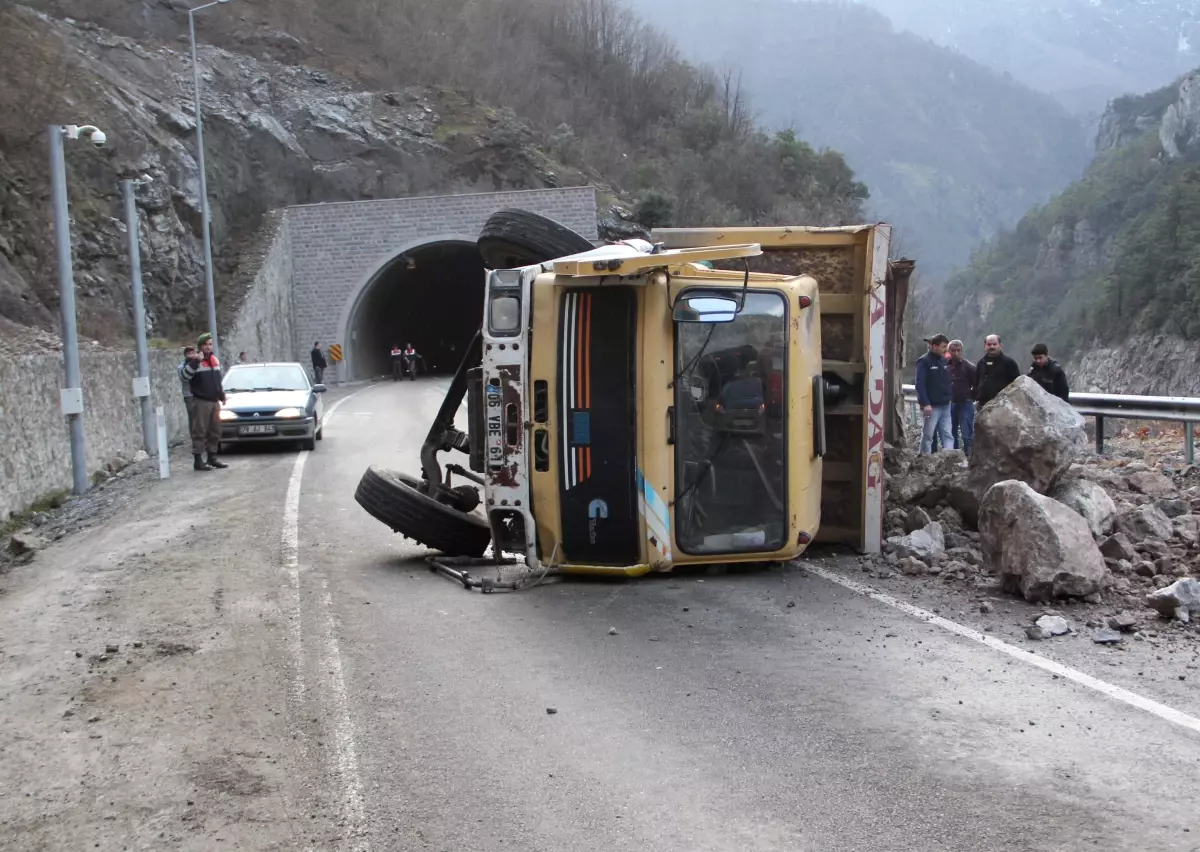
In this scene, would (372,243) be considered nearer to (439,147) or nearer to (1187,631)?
(439,147)

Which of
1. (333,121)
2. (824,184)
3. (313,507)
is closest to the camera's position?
(313,507)

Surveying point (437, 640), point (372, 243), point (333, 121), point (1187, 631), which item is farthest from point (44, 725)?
point (333, 121)

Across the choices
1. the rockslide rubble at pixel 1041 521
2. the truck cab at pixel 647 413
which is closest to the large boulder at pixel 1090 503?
the rockslide rubble at pixel 1041 521

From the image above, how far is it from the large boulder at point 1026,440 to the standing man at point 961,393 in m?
3.88

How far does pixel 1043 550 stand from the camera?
746 centimetres

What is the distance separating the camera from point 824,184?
60344 mm

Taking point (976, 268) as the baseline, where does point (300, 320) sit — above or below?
below

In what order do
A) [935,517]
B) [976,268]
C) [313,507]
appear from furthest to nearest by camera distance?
[976,268] → [313,507] → [935,517]

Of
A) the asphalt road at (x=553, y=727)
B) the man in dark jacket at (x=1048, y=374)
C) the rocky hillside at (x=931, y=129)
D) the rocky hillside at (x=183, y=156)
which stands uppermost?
the rocky hillside at (x=931, y=129)

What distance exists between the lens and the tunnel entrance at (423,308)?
44.1 m

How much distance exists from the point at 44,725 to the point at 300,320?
38.7 m

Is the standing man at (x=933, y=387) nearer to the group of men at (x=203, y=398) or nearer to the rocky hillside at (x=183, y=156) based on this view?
the group of men at (x=203, y=398)

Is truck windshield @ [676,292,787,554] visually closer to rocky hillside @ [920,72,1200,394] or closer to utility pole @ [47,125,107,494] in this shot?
utility pole @ [47,125,107,494]

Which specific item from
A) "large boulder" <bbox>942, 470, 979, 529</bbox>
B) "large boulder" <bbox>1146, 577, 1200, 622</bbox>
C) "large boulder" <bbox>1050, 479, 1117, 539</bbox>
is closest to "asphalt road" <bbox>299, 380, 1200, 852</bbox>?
"large boulder" <bbox>1146, 577, 1200, 622</bbox>
